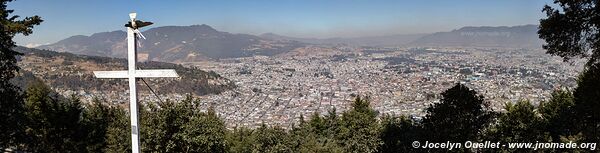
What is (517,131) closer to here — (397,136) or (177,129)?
(397,136)

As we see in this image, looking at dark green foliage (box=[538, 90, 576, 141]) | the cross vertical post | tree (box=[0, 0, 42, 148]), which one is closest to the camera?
the cross vertical post

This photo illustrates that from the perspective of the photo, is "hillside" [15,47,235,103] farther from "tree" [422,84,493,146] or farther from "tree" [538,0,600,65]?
"tree" [538,0,600,65]

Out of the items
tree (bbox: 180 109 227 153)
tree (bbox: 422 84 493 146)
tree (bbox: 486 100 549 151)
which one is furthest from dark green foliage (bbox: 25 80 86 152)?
tree (bbox: 486 100 549 151)

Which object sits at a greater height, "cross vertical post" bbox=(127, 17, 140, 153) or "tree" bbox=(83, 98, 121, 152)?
"cross vertical post" bbox=(127, 17, 140, 153)

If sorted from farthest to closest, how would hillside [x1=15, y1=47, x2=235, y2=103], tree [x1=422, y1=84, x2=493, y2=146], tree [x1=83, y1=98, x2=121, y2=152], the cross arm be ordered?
hillside [x1=15, y1=47, x2=235, y2=103] < tree [x1=83, y1=98, x2=121, y2=152] < tree [x1=422, y1=84, x2=493, y2=146] < the cross arm

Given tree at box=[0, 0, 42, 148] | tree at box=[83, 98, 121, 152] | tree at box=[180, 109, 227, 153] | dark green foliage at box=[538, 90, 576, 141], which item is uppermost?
tree at box=[0, 0, 42, 148]

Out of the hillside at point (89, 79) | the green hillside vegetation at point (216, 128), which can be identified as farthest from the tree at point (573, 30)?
the hillside at point (89, 79)

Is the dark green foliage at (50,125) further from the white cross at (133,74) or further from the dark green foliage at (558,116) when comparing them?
the dark green foliage at (558,116)

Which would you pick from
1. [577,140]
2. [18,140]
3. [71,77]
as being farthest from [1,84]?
[71,77]
